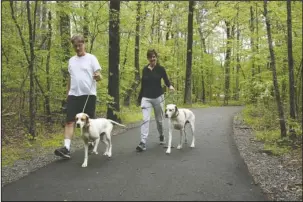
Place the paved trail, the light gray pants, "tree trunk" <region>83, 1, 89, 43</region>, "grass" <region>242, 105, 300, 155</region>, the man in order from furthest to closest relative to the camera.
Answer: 1. "tree trunk" <region>83, 1, 89, 43</region>
2. the light gray pants
3. "grass" <region>242, 105, 300, 155</region>
4. the man
5. the paved trail

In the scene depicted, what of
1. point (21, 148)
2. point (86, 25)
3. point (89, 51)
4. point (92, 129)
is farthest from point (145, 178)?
point (89, 51)

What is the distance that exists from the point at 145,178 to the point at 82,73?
2.57 metres

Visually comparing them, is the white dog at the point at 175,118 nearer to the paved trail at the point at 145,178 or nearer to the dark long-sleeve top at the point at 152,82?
the paved trail at the point at 145,178

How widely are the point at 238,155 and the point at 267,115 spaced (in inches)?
199

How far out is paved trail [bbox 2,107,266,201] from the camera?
4539 millimetres

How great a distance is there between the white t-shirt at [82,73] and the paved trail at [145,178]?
4.65 ft

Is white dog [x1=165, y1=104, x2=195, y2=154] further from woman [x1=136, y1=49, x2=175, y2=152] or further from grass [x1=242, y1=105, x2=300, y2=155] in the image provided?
grass [x1=242, y1=105, x2=300, y2=155]

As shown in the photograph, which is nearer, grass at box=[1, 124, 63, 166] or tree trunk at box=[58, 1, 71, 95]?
grass at box=[1, 124, 63, 166]

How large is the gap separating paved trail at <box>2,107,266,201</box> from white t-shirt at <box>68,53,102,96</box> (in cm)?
142

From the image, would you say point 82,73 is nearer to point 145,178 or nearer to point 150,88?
point 150,88

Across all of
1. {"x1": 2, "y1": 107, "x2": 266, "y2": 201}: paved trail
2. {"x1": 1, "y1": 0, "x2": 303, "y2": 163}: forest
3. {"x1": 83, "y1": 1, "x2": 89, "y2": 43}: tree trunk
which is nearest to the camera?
{"x1": 2, "y1": 107, "x2": 266, "y2": 201}: paved trail

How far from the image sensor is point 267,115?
1159 centimetres

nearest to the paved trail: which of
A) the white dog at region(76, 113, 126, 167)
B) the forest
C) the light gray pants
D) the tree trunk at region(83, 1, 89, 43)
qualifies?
the white dog at region(76, 113, 126, 167)

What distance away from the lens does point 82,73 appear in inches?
262
